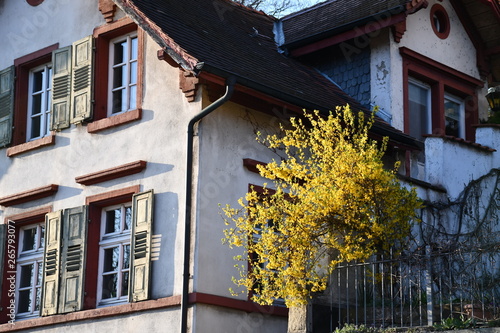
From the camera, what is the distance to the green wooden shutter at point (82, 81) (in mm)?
14641

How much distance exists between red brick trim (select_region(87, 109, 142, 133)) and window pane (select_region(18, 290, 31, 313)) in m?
2.70

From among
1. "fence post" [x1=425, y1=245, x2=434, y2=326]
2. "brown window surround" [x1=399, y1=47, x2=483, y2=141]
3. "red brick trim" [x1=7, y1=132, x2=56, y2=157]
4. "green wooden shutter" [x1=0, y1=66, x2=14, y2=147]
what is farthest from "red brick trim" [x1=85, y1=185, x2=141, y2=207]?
"brown window surround" [x1=399, y1=47, x2=483, y2=141]

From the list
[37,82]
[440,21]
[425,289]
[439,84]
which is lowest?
[425,289]

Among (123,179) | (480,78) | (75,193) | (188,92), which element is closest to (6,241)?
(75,193)

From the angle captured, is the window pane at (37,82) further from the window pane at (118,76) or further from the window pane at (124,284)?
the window pane at (124,284)

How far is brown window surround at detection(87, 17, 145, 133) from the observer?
1405cm

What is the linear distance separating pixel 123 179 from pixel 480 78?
717cm

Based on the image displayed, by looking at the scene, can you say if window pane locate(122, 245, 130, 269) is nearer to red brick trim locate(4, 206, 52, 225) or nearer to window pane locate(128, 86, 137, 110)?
red brick trim locate(4, 206, 52, 225)

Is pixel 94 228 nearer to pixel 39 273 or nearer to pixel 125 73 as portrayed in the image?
pixel 39 273

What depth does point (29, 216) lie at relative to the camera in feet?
49.2

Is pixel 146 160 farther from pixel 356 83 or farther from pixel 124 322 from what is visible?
pixel 356 83

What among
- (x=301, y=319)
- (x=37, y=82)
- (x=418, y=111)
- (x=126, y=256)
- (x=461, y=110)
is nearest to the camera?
(x=301, y=319)

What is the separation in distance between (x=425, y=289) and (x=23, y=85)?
775cm

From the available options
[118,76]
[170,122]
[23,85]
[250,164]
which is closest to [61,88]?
[118,76]
